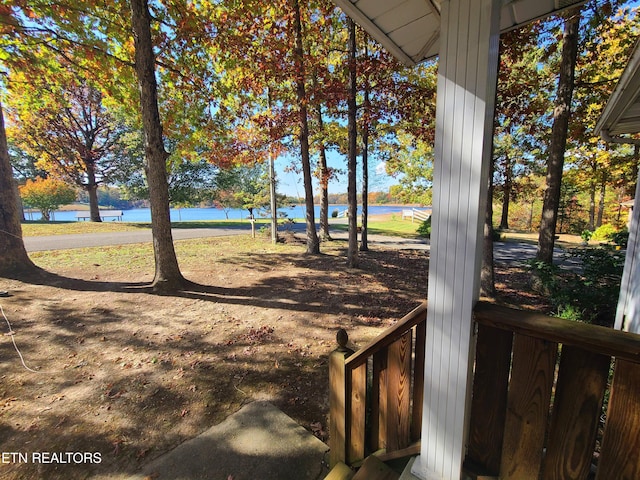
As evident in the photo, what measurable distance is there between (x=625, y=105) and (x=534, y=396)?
3.23m

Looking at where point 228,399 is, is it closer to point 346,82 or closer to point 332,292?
point 332,292

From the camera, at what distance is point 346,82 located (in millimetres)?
7316

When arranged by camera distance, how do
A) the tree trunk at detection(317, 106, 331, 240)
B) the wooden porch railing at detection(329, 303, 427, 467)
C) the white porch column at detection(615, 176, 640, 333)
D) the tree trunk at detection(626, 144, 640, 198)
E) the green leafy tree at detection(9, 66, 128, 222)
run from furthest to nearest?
the green leafy tree at detection(9, 66, 128, 222), the tree trunk at detection(317, 106, 331, 240), the tree trunk at detection(626, 144, 640, 198), the white porch column at detection(615, 176, 640, 333), the wooden porch railing at detection(329, 303, 427, 467)

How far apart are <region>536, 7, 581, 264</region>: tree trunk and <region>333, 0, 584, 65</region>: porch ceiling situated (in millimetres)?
4842

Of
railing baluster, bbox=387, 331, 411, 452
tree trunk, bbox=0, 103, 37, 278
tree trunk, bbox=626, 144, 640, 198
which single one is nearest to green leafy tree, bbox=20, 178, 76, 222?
tree trunk, bbox=0, 103, 37, 278

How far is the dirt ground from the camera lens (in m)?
2.28

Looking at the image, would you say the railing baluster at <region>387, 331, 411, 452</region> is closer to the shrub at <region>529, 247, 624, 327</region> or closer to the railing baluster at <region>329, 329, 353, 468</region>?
the railing baluster at <region>329, 329, 353, 468</region>

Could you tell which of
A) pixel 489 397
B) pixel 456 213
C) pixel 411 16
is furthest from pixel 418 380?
pixel 411 16

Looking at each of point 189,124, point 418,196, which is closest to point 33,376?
point 189,124

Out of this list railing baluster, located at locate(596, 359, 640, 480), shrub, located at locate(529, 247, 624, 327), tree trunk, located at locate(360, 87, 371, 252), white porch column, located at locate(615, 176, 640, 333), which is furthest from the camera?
tree trunk, located at locate(360, 87, 371, 252)

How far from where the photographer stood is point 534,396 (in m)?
1.18

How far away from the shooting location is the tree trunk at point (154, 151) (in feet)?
16.1

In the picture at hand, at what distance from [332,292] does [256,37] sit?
6.86 metres

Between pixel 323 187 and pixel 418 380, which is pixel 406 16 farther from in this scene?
pixel 323 187
